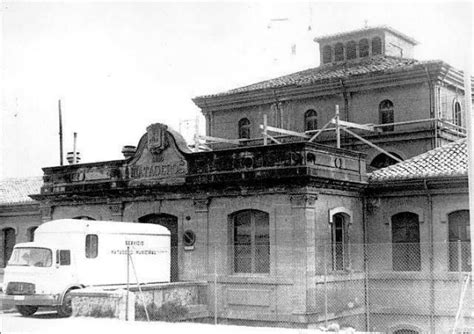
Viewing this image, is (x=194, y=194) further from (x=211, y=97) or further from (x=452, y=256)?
(x=211, y=97)

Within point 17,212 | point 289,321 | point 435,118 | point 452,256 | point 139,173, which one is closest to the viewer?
point 289,321

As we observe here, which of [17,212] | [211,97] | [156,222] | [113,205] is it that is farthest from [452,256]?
[17,212]

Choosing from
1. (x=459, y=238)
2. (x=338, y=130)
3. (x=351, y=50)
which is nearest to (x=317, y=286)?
(x=459, y=238)

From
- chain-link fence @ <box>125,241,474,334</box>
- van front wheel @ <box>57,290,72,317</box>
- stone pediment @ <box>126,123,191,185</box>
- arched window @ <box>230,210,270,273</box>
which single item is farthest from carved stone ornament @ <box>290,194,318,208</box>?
van front wheel @ <box>57,290,72,317</box>

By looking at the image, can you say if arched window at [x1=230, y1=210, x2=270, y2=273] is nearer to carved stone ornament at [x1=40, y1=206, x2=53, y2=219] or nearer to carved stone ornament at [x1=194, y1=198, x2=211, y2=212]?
carved stone ornament at [x1=194, y1=198, x2=211, y2=212]

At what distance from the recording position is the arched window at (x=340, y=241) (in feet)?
80.8

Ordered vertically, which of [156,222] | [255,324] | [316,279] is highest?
[156,222]

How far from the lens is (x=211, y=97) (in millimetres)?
38062

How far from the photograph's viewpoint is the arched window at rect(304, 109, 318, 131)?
1369 inches

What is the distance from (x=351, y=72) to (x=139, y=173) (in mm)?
12284

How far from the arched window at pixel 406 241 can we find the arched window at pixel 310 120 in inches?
382

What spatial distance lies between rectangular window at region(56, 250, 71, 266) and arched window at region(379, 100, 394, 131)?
54.5ft

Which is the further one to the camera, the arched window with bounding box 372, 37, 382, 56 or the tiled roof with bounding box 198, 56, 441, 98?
the arched window with bounding box 372, 37, 382, 56

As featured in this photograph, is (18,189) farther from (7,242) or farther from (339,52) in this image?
(339,52)
